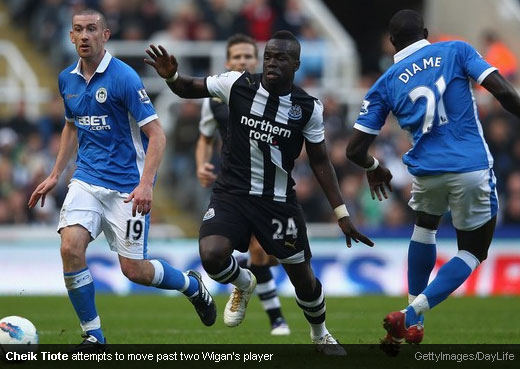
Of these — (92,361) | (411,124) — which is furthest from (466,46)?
(92,361)

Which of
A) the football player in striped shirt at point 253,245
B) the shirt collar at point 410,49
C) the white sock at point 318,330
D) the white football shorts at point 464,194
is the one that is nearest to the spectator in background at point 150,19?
the football player in striped shirt at point 253,245

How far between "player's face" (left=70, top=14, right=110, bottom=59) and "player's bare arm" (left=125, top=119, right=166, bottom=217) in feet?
2.48

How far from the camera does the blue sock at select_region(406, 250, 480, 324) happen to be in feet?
26.5

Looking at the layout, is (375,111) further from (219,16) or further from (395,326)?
(219,16)

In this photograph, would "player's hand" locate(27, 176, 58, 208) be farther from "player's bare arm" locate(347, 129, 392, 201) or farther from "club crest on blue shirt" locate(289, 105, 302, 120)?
"player's bare arm" locate(347, 129, 392, 201)

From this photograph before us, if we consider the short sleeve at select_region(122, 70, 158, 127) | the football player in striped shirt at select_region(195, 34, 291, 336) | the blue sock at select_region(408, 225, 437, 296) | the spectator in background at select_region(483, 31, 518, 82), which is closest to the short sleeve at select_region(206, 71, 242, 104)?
the short sleeve at select_region(122, 70, 158, 127)

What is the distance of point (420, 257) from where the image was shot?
883cm

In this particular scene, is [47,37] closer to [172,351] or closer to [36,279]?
[36,279]

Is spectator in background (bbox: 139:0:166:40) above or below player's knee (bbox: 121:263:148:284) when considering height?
below

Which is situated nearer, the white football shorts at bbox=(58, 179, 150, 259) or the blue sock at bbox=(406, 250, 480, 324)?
the blue sock at bbox=(406, 250, 480, 324)

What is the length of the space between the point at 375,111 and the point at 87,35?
7.79 ft

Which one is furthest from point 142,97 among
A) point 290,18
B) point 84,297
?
point 290,18

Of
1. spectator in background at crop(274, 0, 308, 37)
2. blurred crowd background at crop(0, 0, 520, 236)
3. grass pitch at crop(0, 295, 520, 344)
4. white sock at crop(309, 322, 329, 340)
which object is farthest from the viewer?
spectator in background at crop(274, 0, 308, 37)

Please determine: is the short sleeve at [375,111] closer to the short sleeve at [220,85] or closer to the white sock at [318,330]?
the short sleeve at [220,85]
